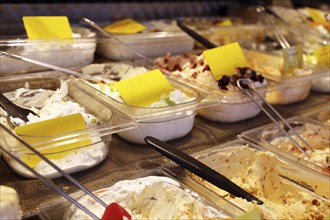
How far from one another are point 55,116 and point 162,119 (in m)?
0.32

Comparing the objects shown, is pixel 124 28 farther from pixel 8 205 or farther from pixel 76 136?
pixel 8 205

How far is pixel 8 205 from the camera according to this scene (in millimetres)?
761

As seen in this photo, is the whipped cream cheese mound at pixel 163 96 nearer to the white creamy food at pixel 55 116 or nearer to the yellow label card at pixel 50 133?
the white creamy food at pixel 55 116

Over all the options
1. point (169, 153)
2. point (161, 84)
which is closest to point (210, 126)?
point (161, 84)

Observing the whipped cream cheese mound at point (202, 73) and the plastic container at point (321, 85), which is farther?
the plastic container at point (321, 85)

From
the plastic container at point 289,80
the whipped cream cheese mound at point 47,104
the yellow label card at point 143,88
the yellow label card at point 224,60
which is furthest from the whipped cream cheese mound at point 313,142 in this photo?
the whipped cream cheese mound at point 47,104

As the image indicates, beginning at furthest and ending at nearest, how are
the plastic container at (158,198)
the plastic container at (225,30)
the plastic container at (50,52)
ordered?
1. the plastic container at (225,30)
2. the plastic container at (50,52)
3. the plastic container at (158,198)

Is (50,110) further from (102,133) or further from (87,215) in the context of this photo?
(87,215)

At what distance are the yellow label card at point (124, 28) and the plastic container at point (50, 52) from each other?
0.47 feet

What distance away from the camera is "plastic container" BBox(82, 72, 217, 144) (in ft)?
3.90

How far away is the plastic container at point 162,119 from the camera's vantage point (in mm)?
1189

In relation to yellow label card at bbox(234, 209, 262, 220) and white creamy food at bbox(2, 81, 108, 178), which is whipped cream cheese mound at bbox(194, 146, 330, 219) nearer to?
yellow label card at bbox(234, 209, 262, 220)

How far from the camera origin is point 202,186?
3.38ft

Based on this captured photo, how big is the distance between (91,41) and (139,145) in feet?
1.96
